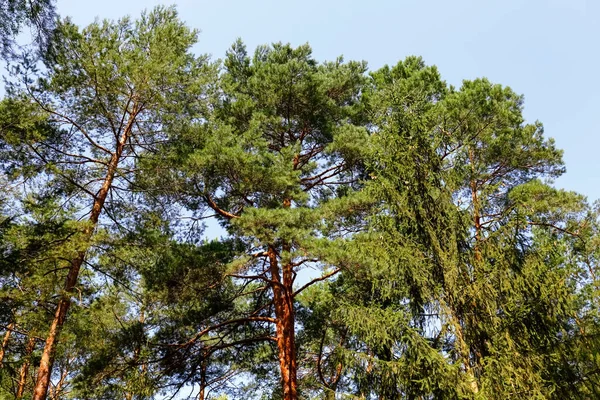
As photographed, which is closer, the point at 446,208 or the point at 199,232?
the point at 446,208

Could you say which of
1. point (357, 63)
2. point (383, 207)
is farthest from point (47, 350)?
point (357, 63)

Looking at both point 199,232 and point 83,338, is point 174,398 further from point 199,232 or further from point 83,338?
point 199,232

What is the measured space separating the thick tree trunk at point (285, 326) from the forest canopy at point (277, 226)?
0.05m

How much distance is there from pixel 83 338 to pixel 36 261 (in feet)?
6.74

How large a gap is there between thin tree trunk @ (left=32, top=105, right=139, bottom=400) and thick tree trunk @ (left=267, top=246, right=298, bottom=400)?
12.6ft

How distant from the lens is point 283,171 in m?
9.11

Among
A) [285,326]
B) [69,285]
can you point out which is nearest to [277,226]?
[285,326]

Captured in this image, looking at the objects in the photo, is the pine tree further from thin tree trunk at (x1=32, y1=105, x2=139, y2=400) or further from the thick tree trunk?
the thick tree trunk

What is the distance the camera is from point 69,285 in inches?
313

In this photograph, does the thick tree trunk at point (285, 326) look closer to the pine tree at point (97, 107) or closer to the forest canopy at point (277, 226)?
the forest canopy at point (277, 226)

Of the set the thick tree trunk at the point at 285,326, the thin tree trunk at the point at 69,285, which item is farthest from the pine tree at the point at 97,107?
the thick tree trunk at the point at 285,326

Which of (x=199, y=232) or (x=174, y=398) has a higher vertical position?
(x=199, y=232)

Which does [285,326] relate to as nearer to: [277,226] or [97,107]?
[277,226]

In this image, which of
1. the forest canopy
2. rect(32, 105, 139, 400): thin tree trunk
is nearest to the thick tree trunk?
the forest canopy
